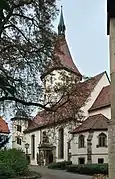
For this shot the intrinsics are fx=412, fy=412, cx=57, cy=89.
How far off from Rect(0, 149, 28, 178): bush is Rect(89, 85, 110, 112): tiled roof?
51.7 ft

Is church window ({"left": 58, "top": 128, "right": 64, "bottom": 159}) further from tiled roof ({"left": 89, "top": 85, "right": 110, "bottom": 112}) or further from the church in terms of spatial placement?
tiled roof ({"left": 89, "top": 85, "right": 110, "bottom": 112})

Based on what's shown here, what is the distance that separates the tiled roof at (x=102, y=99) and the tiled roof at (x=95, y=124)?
132 cm

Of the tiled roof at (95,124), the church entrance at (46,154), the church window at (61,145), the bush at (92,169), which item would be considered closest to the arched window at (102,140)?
the tiled roof at (95,124)

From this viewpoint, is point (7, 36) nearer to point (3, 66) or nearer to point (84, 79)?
point (3, 66)

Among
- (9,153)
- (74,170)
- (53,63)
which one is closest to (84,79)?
(53,63)

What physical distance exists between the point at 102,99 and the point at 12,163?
65.8 ft

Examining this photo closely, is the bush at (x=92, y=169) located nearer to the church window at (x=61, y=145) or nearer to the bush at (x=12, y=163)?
the bush at (x=12, y=163)

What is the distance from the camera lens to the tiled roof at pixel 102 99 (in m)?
46.3

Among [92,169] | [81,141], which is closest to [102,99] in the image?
[81,141]

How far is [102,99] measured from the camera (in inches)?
1889

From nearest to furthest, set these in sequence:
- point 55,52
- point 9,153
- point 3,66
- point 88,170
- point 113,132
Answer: point 113,132
point 3,66
point 55,52
point 9,153
point 88,170

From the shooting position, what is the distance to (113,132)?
12031mm

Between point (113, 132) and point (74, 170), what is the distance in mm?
25620

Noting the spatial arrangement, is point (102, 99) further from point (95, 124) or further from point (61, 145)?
point (61, 145)
